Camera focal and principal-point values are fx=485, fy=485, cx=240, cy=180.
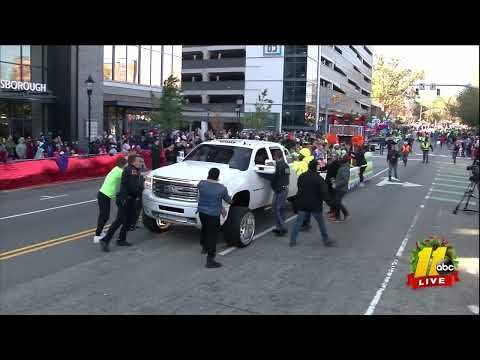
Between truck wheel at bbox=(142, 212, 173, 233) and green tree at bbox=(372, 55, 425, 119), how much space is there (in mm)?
90500

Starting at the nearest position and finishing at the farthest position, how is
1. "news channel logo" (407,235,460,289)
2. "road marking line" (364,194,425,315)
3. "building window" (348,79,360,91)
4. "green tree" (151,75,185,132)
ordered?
1. "news channel logo" (407,235,460,289)
2. "road marking line" (364,194,425,315)
3. "green tree" (151,75,185,132)
4. "building window" (348,79,360,91)

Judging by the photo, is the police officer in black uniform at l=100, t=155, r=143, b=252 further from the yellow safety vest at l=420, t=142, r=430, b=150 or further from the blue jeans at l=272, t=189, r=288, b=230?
the yellow safety vest at l=420, t=142, r=430, b=150

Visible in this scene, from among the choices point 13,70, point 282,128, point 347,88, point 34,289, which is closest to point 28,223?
point 34,289

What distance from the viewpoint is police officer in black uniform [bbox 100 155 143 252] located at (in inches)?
340

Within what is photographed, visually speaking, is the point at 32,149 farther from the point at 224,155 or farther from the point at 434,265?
the point at 434,265

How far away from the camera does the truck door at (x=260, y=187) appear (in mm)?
10031

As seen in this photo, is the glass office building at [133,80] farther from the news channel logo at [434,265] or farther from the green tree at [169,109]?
the news channel logo at [434,265]

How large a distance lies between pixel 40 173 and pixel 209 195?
37.8 ft

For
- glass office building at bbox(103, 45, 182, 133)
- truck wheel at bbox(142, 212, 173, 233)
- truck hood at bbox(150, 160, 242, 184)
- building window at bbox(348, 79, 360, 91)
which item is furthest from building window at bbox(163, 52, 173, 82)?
building window at bbox(348, 79, 360, 91)

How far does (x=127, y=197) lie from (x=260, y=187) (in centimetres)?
290

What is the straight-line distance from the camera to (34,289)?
6543mm

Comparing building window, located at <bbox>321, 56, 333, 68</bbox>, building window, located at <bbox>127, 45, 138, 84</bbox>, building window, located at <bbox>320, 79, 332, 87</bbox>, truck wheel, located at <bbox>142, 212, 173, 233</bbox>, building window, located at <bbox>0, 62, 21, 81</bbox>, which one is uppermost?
building window, located at <bbox>321, 56, 333, 68</bbox>

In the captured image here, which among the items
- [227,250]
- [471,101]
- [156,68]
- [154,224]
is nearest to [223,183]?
[227,250]

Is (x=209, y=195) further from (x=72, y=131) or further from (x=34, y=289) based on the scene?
(x=72, y=131)
